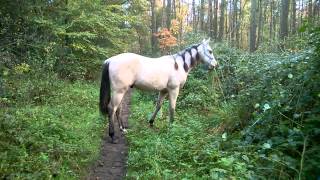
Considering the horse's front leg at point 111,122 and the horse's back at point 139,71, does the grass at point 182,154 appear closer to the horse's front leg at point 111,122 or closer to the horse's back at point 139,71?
the horse's front leg at point 111,122

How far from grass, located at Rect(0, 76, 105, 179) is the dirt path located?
→ 0.14 metres

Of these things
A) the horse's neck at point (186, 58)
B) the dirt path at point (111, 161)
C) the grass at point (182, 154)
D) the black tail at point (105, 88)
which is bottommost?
the dirt path at point (111, 161)

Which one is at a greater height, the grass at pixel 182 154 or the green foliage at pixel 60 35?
the green foliage at pixel 60 35

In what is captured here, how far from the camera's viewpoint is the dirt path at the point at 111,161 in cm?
556

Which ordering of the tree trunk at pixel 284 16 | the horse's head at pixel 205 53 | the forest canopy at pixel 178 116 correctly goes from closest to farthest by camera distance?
the forest canopy at pixel 178 116, the horse's head at pixel 205 53, the tree trunk at pixel 284 16

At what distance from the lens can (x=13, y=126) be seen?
5961mm

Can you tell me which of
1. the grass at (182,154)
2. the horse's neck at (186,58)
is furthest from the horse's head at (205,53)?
the grass at (182,154)

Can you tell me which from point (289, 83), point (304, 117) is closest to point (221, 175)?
point (304, 117)

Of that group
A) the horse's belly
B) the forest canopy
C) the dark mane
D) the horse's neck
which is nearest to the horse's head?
the dark mane

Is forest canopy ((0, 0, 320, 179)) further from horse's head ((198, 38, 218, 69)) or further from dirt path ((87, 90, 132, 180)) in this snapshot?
horse's head ((198, 38, 218, 69))

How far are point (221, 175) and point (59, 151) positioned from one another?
2.73 meters

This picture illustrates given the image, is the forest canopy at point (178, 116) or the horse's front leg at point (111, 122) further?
the horse's front leg at point (111, 122)

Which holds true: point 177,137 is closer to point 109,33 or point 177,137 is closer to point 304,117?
point 304,117

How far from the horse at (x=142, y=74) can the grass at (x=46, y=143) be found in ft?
2.72
